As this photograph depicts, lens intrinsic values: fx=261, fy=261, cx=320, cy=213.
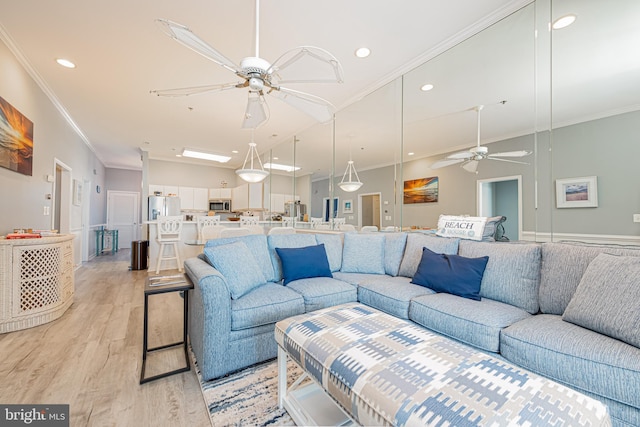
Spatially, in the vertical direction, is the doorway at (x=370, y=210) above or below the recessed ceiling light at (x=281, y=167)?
below

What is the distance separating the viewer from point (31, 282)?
261 centimetres

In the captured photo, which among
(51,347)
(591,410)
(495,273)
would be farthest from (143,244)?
(591,410)

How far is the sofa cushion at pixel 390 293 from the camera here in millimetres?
2020

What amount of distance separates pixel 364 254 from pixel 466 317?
1357 millimetres

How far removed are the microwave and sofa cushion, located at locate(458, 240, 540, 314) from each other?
24.7 ft

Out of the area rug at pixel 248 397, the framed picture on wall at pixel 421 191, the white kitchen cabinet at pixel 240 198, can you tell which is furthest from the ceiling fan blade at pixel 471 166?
the white kitchen cabinet at pixel 240 198

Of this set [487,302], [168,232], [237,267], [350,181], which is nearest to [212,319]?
[237,267]

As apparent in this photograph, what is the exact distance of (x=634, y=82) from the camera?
1.90m

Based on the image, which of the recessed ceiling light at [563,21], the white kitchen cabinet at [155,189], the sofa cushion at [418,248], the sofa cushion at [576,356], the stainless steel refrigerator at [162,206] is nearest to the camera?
the sofa cushion at [576,356]

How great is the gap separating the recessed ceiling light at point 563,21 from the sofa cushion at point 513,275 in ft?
6.01

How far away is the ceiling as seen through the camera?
222 centimetres

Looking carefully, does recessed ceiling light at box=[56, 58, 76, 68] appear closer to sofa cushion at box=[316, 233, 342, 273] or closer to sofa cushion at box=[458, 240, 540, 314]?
sofa cushion at box=[316, 233, 342, 273]

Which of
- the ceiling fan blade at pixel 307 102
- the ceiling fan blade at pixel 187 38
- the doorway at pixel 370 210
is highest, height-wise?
the ceiling fan blade at pixel 187 38

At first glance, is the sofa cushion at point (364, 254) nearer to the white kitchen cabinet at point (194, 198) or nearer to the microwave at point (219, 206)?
the microwave at point (219, 206)
